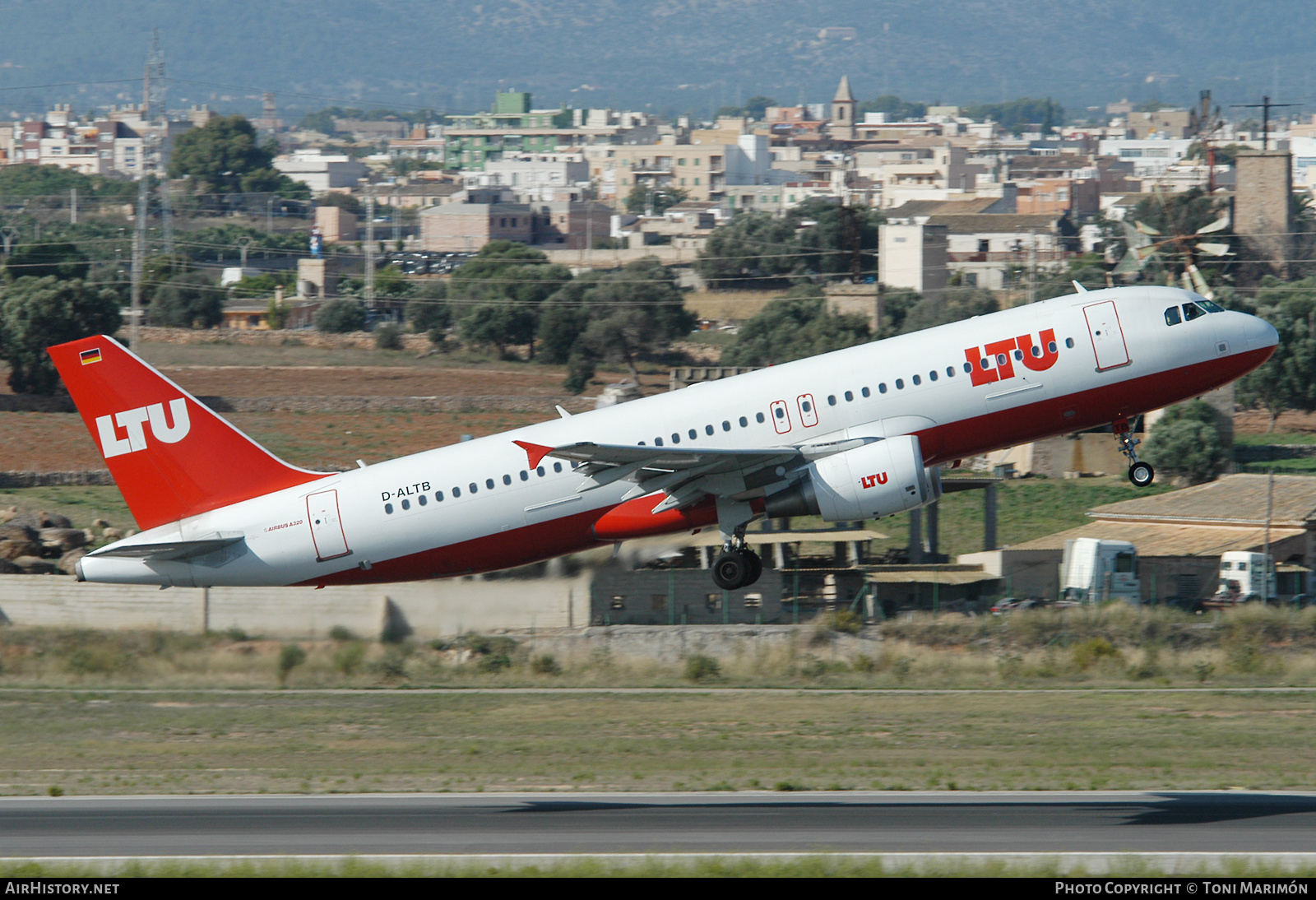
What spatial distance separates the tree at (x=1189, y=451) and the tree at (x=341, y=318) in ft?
262

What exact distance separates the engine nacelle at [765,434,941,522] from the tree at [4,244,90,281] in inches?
4750

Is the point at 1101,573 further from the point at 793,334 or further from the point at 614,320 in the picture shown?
the point at 614,320

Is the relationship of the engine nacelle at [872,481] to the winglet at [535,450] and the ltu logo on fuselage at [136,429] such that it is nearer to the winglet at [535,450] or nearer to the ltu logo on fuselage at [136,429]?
the winglet at [535,450]

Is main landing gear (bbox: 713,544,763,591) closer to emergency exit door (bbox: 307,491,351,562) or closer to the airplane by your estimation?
the airplane

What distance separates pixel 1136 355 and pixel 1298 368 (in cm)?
7530

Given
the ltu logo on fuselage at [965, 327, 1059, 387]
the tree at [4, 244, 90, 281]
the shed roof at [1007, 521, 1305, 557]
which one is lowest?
the shed roof at [1007, 521, 1305, 557]

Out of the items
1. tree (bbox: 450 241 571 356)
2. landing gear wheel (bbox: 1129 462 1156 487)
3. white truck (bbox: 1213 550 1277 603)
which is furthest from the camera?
tree (bbox: 450 241 571 356)

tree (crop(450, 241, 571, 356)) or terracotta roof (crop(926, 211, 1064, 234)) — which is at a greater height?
terracotta roof (crop(926, 211, 1064, 234))

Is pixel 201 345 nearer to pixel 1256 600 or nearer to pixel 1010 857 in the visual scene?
pixel 1256 600

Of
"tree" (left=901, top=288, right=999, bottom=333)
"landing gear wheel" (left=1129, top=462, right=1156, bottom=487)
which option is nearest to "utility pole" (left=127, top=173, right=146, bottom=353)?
"tree" (left=901, top=288, right=999, bottom=333)

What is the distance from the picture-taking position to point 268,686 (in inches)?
1801

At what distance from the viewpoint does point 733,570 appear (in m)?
33.8

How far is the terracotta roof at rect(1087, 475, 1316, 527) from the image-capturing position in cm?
6041

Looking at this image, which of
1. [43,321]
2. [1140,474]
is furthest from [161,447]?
[43,321]
